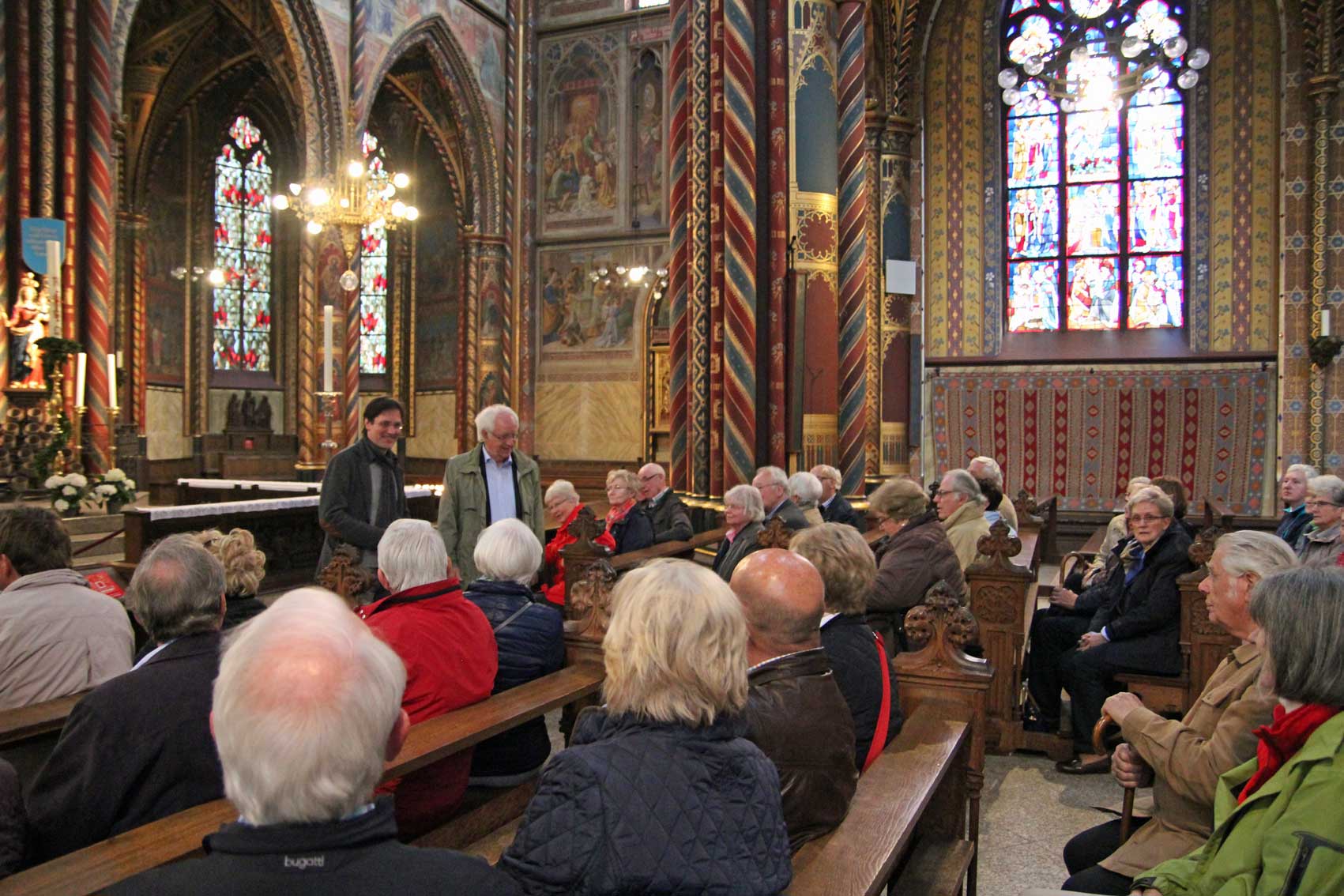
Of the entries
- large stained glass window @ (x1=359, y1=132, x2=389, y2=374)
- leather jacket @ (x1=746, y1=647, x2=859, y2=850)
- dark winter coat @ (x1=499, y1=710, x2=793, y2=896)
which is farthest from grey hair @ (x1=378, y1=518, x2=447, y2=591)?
large stained glass window @ (x1=359, y1=132, x2=389, y2=374)

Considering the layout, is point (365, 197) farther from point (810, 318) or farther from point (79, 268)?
point (810, 318)

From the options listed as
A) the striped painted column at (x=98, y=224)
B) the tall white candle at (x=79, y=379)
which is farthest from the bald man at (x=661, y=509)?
the striped painted column at (x=98, y=224)

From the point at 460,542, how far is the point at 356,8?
506 inches

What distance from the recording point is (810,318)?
803cm

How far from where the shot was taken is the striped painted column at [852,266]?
850 centimetres

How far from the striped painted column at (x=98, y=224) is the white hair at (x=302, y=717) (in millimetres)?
12062

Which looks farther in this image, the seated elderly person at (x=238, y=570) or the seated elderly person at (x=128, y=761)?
the seated elderly person at (x=238, y=570)

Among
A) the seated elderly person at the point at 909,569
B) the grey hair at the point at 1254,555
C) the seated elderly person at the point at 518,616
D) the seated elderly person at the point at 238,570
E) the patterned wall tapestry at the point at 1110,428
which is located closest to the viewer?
the grey hair at the point at 1254,555

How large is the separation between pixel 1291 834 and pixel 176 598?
2.28 metres

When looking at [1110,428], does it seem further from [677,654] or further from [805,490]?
[677,654]

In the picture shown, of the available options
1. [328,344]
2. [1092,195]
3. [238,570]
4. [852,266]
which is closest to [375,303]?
[328,344]

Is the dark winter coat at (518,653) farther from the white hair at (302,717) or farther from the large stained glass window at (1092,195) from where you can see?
the large stained glass window at (1092,195)

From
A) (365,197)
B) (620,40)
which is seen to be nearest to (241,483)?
(365,197)

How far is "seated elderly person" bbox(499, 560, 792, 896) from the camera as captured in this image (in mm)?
1643
